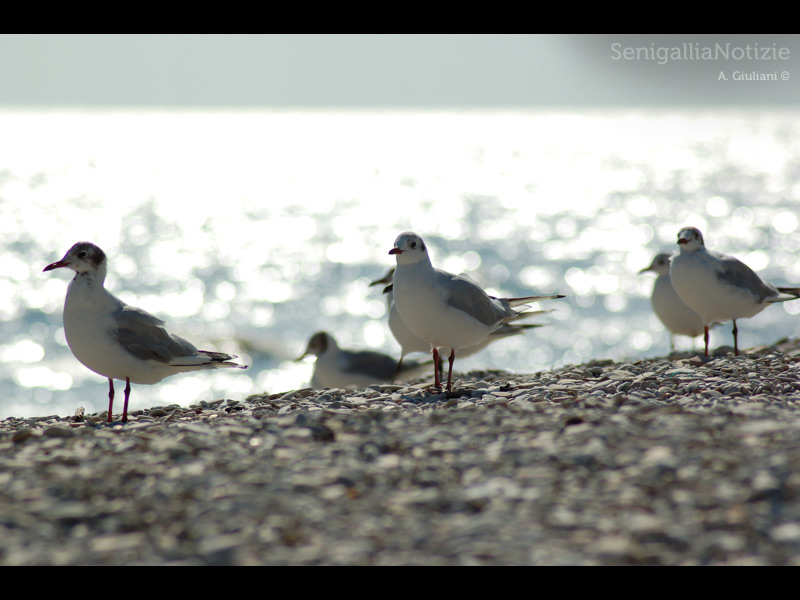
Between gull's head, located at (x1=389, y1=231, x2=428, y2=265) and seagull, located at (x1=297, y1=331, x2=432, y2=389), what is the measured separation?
3.17 meters

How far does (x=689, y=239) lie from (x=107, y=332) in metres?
5.58

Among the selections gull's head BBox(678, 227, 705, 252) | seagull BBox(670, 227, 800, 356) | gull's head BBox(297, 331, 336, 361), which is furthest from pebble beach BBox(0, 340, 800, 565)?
gull's head BBox(297, 331, 336, 361)

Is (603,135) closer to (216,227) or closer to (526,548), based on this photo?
(216,227)

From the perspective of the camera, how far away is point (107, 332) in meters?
7.05

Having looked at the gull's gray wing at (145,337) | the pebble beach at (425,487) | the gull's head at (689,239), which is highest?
the gull's head at (689,239)

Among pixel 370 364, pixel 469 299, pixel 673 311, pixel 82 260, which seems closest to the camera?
pixel 82 260

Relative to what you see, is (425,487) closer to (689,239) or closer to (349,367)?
(689,239)

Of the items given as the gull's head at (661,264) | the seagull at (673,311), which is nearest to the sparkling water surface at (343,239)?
the gull's head at (661,264)

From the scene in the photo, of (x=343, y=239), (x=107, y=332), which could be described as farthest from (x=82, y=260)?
(x=343, y=239)

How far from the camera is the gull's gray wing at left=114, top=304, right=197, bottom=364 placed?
7.13m

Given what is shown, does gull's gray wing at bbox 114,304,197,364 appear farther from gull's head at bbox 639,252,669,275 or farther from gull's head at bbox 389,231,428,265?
gull's head at bbox 639,252,669,275

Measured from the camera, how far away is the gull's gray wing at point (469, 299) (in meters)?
7.53

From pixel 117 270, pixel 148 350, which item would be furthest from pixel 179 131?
pixel 148 350

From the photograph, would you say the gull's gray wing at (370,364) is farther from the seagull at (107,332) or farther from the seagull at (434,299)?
the seagull at (107,332)
